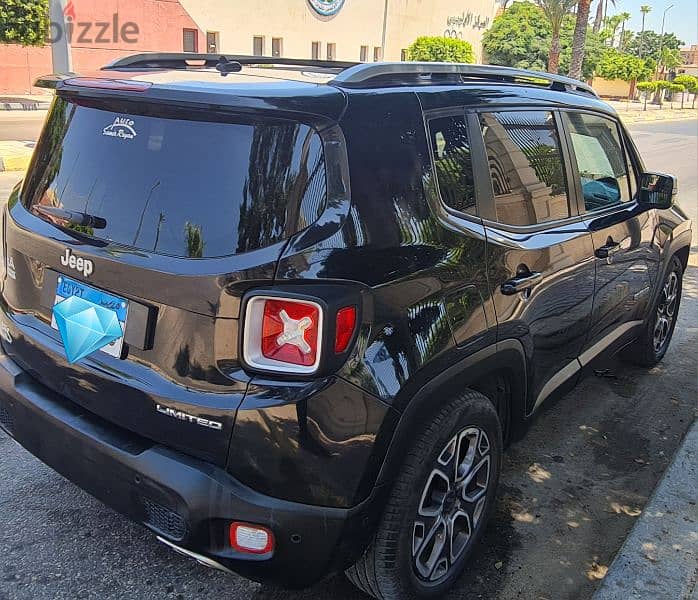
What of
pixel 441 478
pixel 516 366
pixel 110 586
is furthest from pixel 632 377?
pixel 110 586

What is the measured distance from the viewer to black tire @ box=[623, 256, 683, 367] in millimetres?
4703

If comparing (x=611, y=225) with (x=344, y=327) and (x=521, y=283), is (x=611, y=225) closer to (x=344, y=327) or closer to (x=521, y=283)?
(x=521, y=283)

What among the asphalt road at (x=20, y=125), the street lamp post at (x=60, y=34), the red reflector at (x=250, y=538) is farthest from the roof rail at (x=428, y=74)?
the asphalt road at (x=20, y=125)

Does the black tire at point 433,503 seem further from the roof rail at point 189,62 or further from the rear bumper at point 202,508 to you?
the roof rail at point 189,62

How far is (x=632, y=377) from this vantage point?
4859mm

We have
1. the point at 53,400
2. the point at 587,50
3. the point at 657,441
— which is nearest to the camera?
the point at 53,400

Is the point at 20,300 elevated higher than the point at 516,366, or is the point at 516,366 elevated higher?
the point at 20,300

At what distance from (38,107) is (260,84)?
84.5 ft

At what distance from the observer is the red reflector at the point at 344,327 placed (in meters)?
1.99

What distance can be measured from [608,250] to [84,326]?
2.52 meters

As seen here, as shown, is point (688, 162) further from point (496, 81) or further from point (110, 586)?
point (110, 586)

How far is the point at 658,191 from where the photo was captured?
13.3ft

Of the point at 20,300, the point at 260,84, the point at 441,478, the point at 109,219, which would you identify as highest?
the point at 260,84

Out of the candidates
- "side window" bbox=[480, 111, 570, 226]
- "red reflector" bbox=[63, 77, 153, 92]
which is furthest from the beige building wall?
"red reflector" bbox=[63, 77, 153, 92]
